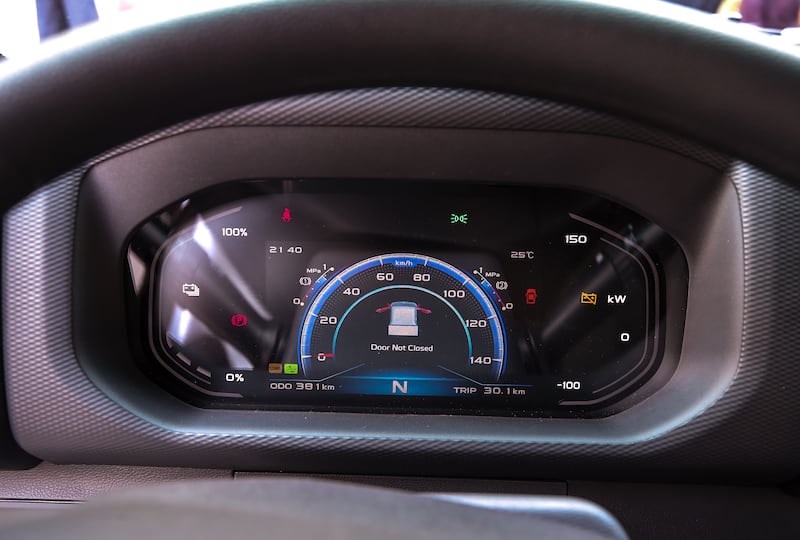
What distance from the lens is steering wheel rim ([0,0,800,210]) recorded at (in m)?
0.59

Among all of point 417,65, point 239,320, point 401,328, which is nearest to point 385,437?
point 401,328

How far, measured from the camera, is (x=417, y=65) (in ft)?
2.06

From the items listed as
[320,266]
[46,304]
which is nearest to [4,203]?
[46,304]

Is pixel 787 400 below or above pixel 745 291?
below

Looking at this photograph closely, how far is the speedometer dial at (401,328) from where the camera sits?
3.96ft

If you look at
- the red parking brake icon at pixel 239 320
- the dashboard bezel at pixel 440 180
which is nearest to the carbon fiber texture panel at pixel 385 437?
the dashboard bezel at pixel 440 180

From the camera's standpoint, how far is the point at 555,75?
2.03 ft

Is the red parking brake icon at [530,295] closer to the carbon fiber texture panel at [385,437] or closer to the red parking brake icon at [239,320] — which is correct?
the carbon fiber texture panel at [385,437]

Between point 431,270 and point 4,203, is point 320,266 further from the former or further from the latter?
point 4,203

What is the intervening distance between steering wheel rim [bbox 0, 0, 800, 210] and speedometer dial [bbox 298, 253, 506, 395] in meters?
0.57

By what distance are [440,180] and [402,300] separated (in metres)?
0.20

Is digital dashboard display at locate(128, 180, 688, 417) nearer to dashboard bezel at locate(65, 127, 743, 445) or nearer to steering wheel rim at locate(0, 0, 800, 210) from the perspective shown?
dashboard bezel at locate(65, 127, 743, 445)

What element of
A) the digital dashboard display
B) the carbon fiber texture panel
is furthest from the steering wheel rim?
the digital dashboard display

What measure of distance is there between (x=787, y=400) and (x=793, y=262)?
18 cm
